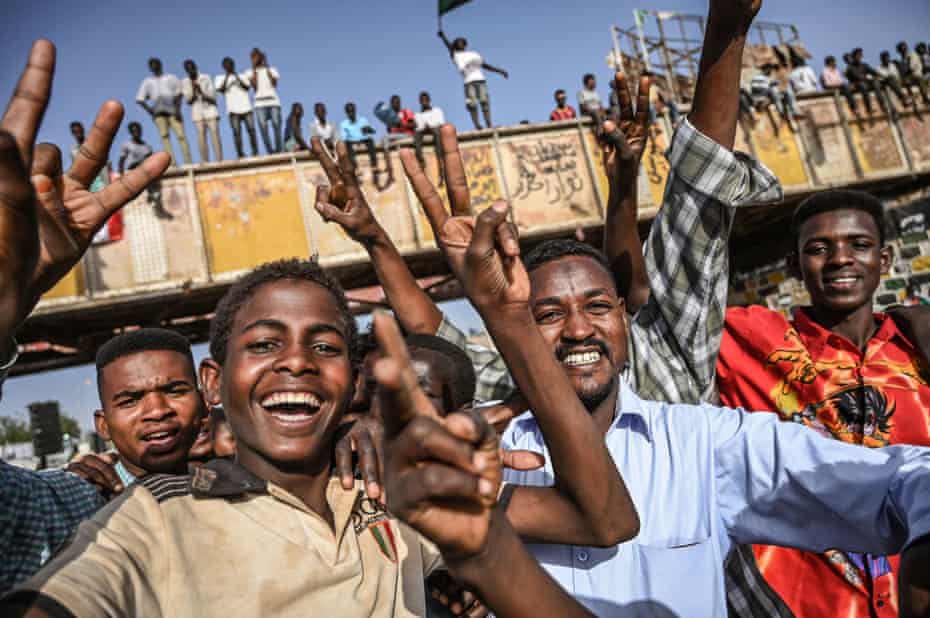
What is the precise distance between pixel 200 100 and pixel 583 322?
9371 millimetres

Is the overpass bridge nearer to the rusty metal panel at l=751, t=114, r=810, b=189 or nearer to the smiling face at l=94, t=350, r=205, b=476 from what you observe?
the rusty metal panel at l=751, t=114, r=810, b=189

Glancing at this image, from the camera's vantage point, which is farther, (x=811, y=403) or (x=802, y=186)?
(x=802, y=186)

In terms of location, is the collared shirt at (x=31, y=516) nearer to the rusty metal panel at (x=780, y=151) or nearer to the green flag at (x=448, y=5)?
the green flag at (x=448, y=5)

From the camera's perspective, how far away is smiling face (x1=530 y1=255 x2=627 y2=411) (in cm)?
195

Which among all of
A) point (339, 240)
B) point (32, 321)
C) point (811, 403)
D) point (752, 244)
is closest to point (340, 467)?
point (811, 403)

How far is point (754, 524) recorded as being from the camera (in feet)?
5.81

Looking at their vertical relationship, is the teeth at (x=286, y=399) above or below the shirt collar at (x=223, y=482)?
above

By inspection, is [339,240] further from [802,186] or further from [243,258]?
[802,186]

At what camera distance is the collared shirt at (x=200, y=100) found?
941cm

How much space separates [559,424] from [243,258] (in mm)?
7637

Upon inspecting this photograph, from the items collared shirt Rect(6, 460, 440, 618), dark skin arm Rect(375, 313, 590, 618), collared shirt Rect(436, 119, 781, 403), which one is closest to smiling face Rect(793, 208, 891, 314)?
collared shirt Rect(436, 119, 781, 403)

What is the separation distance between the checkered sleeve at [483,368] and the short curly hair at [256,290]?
0.77 m

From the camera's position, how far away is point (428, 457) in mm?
903

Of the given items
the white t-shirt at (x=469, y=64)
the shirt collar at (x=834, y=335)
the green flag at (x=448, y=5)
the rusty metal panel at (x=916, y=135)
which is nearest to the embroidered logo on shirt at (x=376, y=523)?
the shirt collar at (x=834, y=335)
